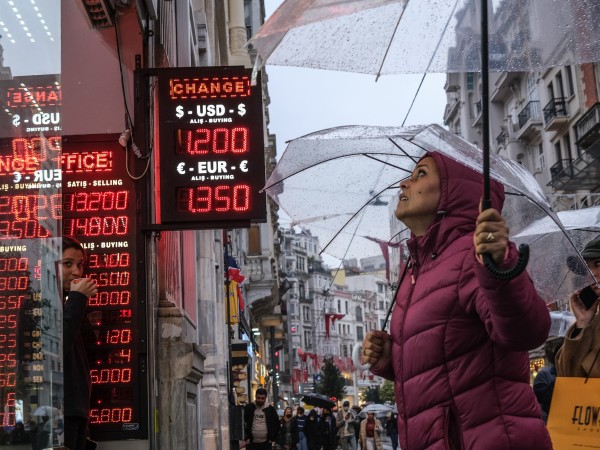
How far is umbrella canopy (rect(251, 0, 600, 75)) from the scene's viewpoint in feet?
14.0

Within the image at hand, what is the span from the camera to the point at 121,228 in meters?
9.06

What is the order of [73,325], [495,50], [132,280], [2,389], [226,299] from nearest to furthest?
[2,389], [495,50], [73,325], [132,280], [226,299]

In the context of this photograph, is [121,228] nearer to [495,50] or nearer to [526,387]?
[495,50]

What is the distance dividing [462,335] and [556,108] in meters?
43.2

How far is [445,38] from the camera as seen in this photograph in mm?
4477

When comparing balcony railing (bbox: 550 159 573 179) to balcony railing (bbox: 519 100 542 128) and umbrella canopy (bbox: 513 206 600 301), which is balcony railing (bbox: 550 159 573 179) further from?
umbrella canopy (bbox: 513 206 600 301)

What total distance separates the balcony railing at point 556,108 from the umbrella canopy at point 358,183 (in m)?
39.6

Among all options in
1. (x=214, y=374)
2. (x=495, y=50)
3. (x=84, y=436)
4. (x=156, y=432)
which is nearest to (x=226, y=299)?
(x=214, y=374)

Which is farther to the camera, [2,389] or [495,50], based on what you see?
[495,50]

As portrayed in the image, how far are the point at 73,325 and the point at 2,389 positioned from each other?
86.2 inches

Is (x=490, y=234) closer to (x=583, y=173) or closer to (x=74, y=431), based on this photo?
(x=74, y=431)

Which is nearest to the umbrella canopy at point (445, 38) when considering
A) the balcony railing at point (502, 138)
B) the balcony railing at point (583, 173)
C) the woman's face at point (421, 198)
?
the woman's face at point (421, 198)

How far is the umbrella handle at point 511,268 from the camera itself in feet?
9.69

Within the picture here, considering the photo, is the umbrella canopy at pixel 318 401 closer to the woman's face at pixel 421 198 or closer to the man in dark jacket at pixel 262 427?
the man in dark jacket at pixel 262 427
